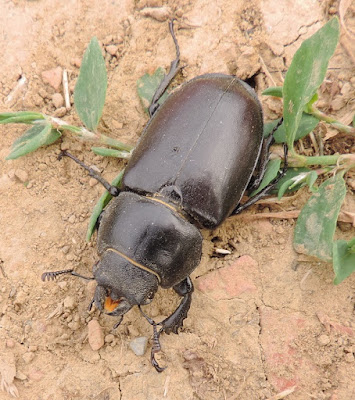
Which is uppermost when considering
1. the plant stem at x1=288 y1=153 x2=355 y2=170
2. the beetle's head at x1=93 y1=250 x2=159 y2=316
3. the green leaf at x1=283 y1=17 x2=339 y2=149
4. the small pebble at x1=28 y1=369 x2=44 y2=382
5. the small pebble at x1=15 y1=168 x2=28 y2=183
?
the green leaf at x1=283 y1=17 x2=339 y2=149

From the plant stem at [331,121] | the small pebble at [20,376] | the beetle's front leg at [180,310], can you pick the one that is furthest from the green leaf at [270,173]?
the small pebble at [20,376]

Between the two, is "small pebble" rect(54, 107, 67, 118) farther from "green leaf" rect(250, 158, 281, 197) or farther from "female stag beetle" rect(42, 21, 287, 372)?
"green leaf" rect(250, 158, 281, 197)

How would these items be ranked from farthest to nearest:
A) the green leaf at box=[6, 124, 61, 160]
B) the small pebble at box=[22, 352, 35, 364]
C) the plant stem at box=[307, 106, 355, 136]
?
the plant stem at box=[307, 106, 355, 136] → the green leaf at box=[6, 124, 61, 160] → the small pebble at box=[22, 352, 35, 364]

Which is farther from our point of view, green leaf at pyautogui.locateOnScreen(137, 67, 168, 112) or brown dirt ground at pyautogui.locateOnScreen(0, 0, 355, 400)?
green leaf at pyautogui.locateOnScreen(137, 67, 168, 112)

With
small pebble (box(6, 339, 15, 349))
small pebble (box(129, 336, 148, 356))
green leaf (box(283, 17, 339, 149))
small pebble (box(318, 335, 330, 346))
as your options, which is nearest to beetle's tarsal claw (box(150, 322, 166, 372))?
→ small pebble (box(129, 336, 148, 356))

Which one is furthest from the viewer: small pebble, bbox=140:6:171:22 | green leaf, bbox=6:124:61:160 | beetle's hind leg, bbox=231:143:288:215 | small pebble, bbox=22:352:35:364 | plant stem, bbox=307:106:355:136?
small pebble, bbox=140:6:171:22

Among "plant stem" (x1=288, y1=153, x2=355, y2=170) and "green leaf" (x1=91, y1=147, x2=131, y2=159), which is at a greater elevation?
"plant stem" (x1=288, y1=153, x2=355, y2=170)

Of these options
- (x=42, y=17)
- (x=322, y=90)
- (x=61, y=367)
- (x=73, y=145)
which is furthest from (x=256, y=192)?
(x=42, y=17)
